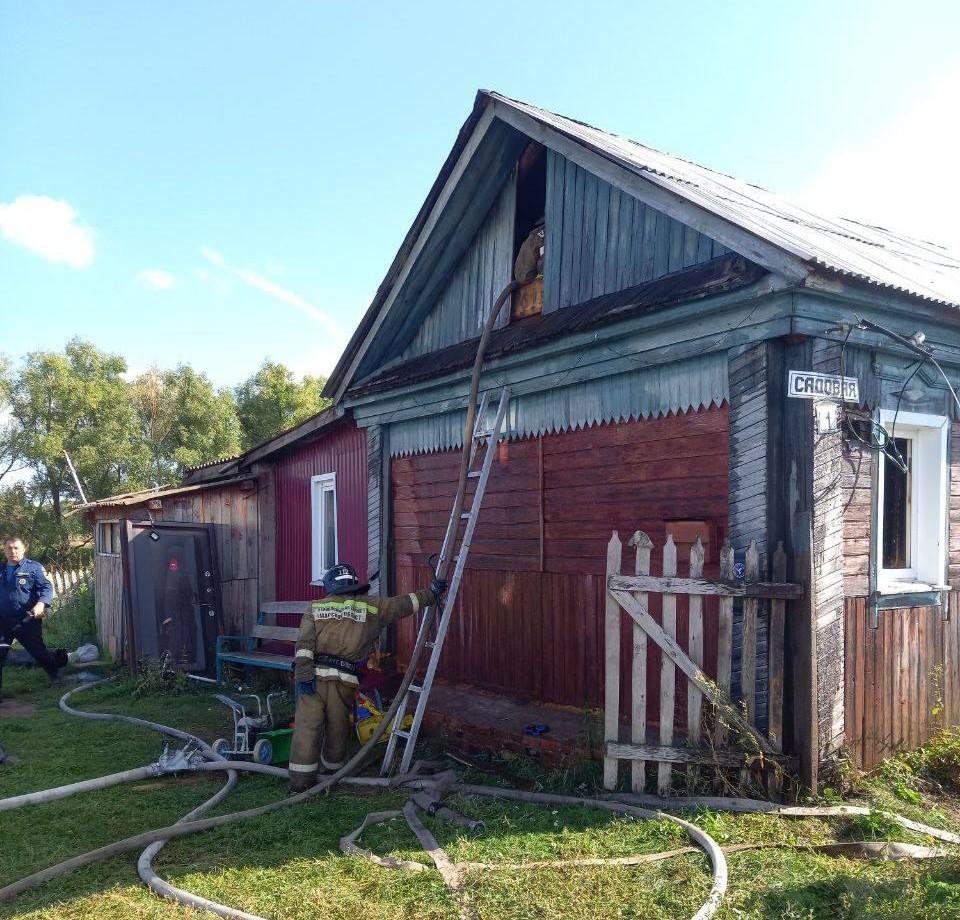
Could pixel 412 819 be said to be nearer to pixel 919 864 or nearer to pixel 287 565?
pixel 919 864

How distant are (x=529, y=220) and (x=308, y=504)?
17.1 ft

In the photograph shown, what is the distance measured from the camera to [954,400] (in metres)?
6.37

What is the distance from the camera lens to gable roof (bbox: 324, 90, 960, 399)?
17.2ft

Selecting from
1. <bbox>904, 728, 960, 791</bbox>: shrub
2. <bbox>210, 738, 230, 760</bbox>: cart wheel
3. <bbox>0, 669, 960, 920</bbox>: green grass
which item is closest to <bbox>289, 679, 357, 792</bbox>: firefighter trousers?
<bbox>0, 669, 960, 920</bbox>: green grass

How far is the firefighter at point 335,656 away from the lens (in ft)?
21.2

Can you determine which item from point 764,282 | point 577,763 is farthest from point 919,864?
point 764,282

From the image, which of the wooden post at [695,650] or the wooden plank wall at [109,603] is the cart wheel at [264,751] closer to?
the wooden post at [695,650]

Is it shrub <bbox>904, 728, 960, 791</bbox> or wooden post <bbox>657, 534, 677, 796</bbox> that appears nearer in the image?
wooden post <bbox>657, 534, 677, 796</bbox>

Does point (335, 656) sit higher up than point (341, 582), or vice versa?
point (341, 582)

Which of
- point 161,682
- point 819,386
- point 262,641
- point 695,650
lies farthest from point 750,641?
point 262,641

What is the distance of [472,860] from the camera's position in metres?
4.54

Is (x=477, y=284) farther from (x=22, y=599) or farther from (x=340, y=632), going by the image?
(x=22, y=599)

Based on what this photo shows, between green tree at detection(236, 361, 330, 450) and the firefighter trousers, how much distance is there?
25.9 meters

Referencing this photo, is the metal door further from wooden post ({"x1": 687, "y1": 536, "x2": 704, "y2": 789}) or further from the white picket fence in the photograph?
wooden post ({"x1": 687, "y1": 536, "x2": 704, "y2": 789})
